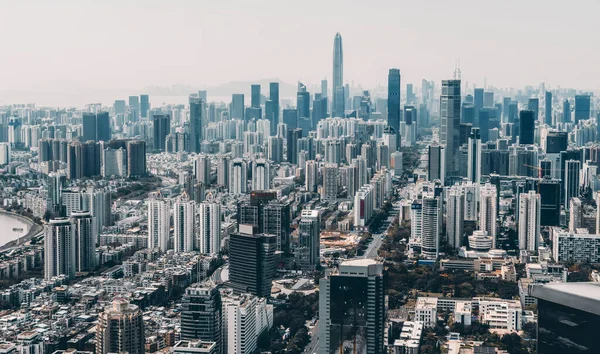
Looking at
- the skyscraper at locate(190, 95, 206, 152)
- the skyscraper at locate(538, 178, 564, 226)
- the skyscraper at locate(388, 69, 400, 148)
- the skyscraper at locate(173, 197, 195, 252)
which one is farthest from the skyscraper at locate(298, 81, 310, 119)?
the skyscraper at locate(173, 197, 195, 252)

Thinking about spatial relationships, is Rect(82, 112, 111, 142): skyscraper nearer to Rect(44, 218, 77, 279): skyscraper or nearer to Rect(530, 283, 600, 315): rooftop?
Rect(44, 218, 77, 279): skyscraper

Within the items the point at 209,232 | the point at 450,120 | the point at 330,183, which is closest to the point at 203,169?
the point at 330,183

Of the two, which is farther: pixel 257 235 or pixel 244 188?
pixel 244 188

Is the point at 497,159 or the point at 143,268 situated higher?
the point at 497,159

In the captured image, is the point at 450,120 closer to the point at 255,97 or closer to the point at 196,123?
the point at 255,97

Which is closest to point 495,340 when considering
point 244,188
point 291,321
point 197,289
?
point 291,321

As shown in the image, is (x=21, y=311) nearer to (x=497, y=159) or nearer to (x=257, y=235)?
(x=257, y=235)

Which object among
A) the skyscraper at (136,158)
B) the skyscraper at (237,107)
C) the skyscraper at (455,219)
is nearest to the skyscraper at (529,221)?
the skyscraper at (455,219)

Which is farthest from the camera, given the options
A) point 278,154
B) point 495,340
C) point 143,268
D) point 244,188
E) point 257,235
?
point 278,154
